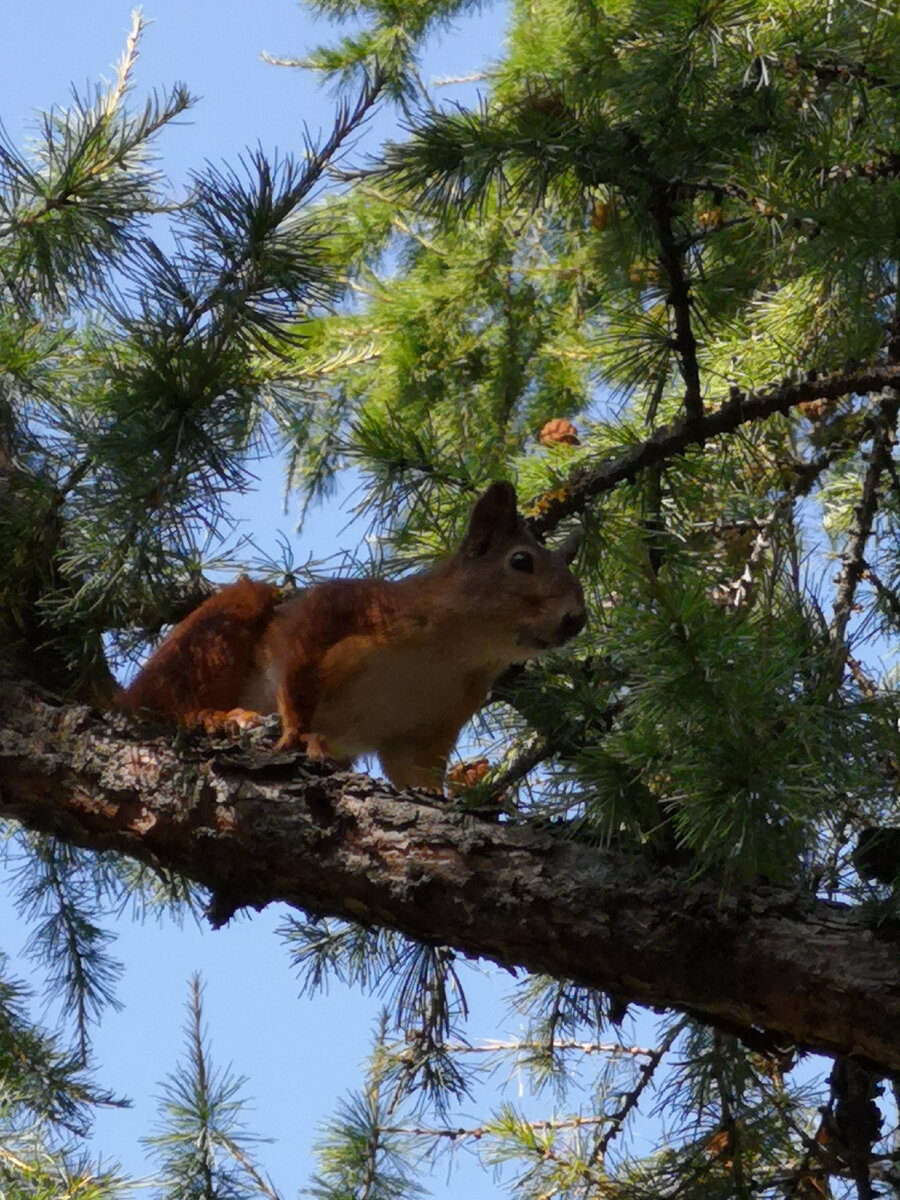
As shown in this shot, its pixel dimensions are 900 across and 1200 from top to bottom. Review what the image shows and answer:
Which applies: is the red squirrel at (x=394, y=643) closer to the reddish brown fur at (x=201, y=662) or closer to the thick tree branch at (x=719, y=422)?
the reddish brown fur at (x=201, y=662)

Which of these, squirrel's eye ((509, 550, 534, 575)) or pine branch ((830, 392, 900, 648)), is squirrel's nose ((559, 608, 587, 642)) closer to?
squirrel's eye ((509, 550, 534, 575))

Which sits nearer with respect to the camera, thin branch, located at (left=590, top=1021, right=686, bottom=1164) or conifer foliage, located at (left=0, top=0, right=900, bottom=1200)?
conifer foliage, located at (left=0, top=0, right=900, bottom=1200)

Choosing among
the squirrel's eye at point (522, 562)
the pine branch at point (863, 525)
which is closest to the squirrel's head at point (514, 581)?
the squirrel's eye at point (522, 562)

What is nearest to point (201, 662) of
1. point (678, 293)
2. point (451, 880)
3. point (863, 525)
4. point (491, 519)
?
point (491, 519)

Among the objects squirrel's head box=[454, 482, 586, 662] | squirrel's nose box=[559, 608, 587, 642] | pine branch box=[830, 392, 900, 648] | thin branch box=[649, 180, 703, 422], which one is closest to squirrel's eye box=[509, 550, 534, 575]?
squirrel's head box=[454, 482, 586, 662]

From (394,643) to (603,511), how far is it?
0.46m

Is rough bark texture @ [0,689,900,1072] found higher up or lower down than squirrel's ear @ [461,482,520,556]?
lower down

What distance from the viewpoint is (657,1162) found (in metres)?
2.36

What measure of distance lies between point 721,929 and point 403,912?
418 millimetres

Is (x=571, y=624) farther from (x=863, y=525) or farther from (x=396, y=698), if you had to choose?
(x=863, y=525)

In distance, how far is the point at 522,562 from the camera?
2619 millimetres

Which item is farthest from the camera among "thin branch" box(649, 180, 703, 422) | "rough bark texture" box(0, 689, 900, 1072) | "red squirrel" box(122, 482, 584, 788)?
"red squirrel" box(122, 482, 584, 788)

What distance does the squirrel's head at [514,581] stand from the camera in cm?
257

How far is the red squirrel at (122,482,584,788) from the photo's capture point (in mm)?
2551
